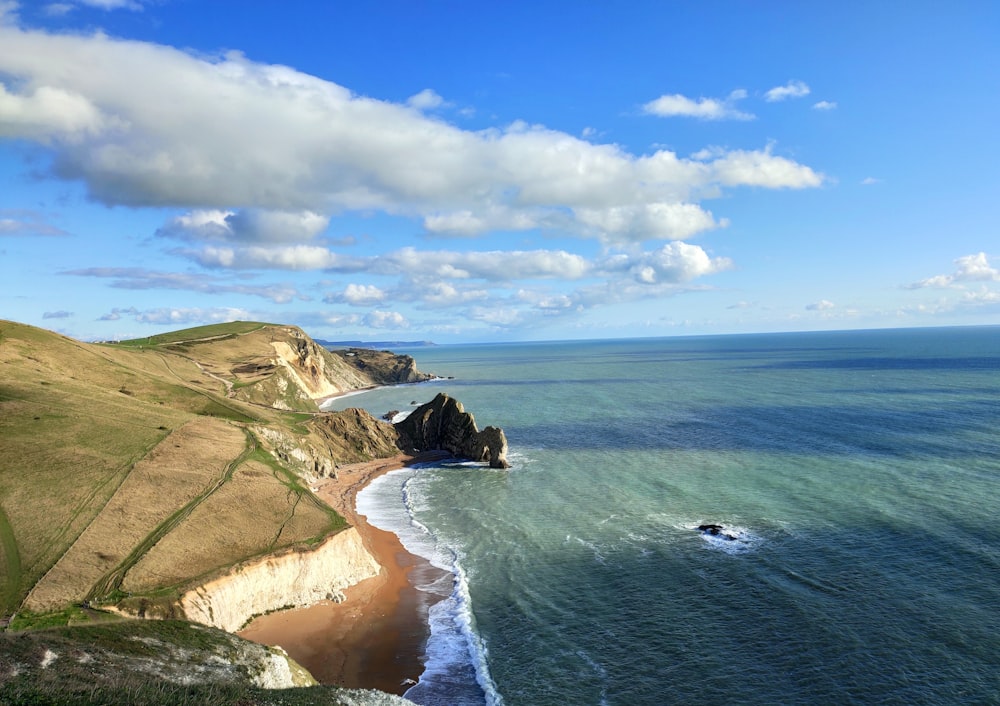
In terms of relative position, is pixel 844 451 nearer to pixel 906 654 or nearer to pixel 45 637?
pixel 906 654

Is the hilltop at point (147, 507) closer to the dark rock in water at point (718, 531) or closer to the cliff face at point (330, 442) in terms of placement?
the cliff face at point (330, 442)

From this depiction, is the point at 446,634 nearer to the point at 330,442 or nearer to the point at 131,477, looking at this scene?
the point at 131,477

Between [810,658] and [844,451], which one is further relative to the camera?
[844,451]

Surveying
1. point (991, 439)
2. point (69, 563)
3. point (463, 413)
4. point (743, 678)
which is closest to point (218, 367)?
point (463, 413)

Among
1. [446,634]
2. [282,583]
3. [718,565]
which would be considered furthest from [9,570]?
[718,565]

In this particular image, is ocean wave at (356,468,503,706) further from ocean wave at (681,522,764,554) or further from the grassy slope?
ocean wave at (681,522,764,554)

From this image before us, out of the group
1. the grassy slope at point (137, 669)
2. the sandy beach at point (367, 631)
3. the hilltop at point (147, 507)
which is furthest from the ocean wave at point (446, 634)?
the grassy slope at point (137, 669)
